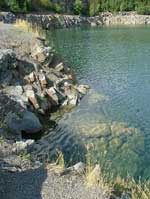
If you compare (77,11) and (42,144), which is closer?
(42,144)

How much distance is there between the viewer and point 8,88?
30875 millimetres

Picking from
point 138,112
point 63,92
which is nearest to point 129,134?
point 138,112

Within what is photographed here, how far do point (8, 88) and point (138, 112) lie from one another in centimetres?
923

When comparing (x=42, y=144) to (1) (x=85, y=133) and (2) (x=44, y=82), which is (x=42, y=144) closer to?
(1) (x=85, y=133)

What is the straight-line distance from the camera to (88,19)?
139750mm

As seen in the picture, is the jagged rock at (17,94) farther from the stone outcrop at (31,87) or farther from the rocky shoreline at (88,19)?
the rocky shoreline at (88,19)

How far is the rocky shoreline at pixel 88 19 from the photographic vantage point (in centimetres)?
11906

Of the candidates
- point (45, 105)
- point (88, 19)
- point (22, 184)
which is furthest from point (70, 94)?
point (88, 19)

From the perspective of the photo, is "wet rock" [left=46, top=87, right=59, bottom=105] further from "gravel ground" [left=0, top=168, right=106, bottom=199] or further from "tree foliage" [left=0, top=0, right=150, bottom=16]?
"tree foliage" [left=0, top=0, right=150, bottom=16]

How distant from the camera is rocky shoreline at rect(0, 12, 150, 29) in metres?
119

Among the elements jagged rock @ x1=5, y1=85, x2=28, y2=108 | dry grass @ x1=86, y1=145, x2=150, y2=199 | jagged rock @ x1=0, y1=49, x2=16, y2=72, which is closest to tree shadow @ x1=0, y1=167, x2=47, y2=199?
dry grass @ x1=86, y1=145, x2=150, y2=199

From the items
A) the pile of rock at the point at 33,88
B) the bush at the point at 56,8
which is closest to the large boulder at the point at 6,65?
the pile of rock at the point at 33,88

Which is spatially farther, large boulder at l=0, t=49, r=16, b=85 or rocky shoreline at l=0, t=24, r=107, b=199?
large boulder at l=0, t=49, r=16, b=85

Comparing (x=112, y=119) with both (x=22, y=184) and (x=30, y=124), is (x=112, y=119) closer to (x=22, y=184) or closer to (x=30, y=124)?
(x=30, y=124)
